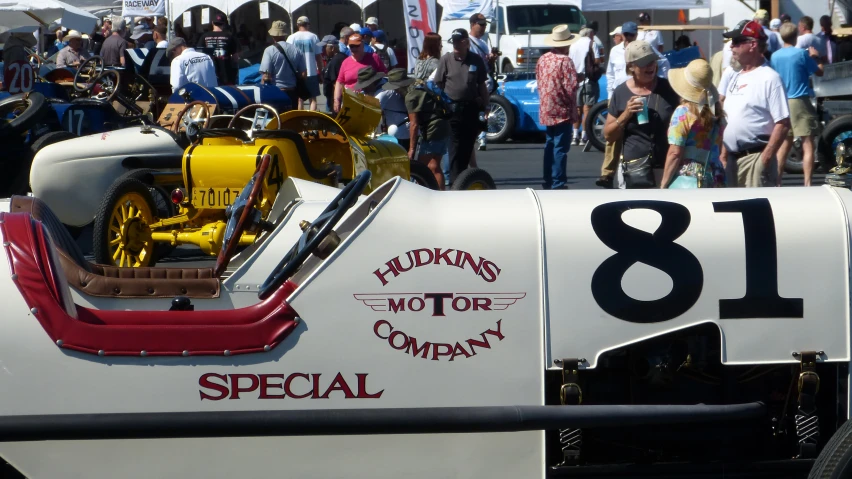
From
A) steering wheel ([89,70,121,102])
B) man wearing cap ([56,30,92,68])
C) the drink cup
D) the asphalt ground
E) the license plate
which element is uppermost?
man wearing cap ([56,30,92,68])

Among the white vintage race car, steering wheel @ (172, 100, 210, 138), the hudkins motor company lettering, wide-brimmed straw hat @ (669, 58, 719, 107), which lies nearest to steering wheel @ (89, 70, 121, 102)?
steering wheel @ (172, 100, 210, 138)

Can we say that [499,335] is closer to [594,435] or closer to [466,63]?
[594,435]

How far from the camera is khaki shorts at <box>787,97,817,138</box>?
9.42 metres

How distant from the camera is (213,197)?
6957mm

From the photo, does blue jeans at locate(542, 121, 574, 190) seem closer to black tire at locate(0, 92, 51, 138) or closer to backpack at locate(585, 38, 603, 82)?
black tire at locate(0, 92, 51, 138)

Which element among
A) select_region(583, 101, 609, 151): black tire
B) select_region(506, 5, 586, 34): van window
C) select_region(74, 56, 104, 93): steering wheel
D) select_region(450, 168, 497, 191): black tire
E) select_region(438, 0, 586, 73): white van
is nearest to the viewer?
select_region(450, 168, 497, 191): black tire

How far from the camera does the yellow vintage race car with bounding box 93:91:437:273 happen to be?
270 inches

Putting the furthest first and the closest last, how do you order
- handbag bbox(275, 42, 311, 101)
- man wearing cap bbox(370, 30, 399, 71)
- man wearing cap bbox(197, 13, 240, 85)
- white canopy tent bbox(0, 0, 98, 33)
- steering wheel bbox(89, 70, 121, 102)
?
white canopy tent bbox(0, 0, 98, 33), man wearing cap bbox(370, 30, 399, 71), man wearing cap bbox(197, 13, 240, 85), handbag bbox(275, 42, 311, 101), steering wheel bbox(89, 70, 121, 102)

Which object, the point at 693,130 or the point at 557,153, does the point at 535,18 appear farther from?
the point at 693,130

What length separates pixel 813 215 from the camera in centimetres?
313

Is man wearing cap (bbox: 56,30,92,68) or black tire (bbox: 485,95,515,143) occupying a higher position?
man wearing cap (bbox: 56,30,92,68)

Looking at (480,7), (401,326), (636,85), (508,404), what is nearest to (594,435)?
(508,404)

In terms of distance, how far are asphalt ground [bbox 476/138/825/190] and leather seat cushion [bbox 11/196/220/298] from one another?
7882 mm

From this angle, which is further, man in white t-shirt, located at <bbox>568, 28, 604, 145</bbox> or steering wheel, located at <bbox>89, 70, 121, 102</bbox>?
man in white t-shirt, located at <bbox>568, 28, 604, 145</bbox>
